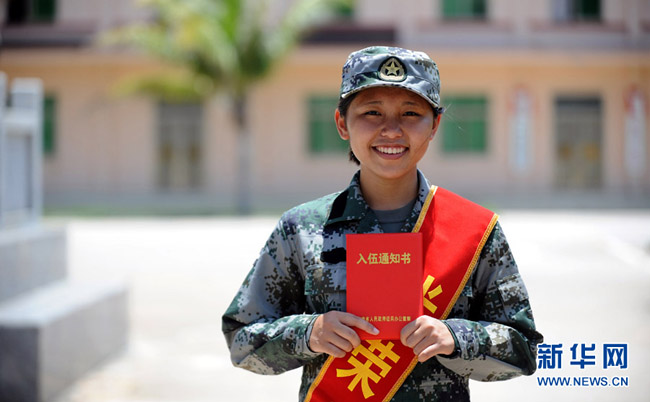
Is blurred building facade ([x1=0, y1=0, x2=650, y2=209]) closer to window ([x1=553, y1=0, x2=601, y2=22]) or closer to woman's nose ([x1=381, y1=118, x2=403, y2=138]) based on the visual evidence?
window ([x1=553, y1=0, x2=601, y2=22])

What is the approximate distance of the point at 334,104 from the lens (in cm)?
1972

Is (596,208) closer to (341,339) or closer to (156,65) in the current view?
(156,65)

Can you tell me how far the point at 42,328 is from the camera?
3.46 m

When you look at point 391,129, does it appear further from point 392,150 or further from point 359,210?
point 359,210

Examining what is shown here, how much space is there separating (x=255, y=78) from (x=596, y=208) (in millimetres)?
8312

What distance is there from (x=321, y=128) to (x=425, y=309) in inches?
725

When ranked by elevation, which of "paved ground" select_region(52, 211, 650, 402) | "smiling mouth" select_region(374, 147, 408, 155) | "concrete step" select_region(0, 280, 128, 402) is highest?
"smiling mouth" select_region(374, 147, 408, 155)

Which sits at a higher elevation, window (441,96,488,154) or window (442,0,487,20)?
window (442,0,487,20)

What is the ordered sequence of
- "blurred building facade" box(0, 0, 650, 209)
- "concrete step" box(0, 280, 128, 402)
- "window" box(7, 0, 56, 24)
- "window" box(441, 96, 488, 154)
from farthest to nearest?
"window" box(7, 0, 56, 24)
"window" box(441, 96, 488, 154)
"blurred building facade" box(0, 0, 650, 209)
"concrete step" box(0, 280, 128, 402)

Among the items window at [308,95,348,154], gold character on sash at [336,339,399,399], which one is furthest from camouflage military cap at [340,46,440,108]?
window at [308,95,348,154]

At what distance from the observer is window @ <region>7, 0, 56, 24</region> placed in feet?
65.7

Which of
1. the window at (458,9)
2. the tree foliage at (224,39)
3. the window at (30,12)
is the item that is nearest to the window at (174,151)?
the window at (30,12)

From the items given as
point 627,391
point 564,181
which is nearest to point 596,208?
point 564,181

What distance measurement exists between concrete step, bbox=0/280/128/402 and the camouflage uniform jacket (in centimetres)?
230
